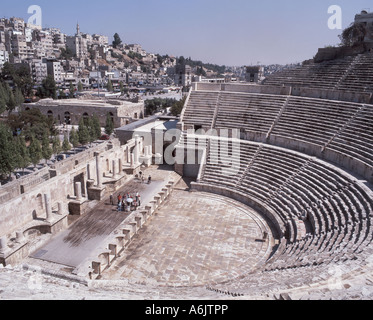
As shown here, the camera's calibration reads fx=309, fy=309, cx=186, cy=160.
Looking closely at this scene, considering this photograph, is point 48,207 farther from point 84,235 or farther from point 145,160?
point 145,160

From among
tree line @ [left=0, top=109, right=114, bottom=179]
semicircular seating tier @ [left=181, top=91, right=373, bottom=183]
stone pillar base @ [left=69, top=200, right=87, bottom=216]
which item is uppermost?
semicircular seating tier @ [left=181, top=91, right=373, bottom=183]

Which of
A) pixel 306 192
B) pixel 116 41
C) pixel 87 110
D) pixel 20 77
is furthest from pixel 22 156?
pixel 116 41

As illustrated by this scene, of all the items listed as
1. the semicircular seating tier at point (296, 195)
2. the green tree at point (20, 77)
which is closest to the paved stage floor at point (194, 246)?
the semicircular seating tier at point (296, 195)

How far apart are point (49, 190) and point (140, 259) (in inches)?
258

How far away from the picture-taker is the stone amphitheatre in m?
9.21

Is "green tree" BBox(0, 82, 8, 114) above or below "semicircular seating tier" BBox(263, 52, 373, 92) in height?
below

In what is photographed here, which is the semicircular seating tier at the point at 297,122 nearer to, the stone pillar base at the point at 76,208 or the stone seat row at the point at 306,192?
the stone seat row at the point at 306,192

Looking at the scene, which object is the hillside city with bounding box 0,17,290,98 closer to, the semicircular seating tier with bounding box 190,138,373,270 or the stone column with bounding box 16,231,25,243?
the semicircular seating tier with bounding box 190,138,373,270

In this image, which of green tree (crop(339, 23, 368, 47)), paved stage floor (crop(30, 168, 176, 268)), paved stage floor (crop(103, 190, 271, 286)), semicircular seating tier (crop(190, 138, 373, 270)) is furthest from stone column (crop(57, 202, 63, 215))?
green tree (crop(339, 23, 368, 47))

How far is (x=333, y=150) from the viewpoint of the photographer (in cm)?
1783

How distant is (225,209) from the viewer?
18.1m

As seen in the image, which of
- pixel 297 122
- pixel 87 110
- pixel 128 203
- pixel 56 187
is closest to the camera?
pixel 56 187

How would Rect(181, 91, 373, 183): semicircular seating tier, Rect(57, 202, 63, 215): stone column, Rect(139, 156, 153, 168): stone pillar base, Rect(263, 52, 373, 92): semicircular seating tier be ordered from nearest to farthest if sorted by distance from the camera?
Rect(57, 202, 63, 215): stone column
Rect(181, 91, 373, 183): semicircular seating tier
Rect(263, 52, 373, 92): semicircular seating tier
Rect(139, 156, 153, 168): stone pillar base

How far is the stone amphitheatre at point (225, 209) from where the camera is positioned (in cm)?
921
